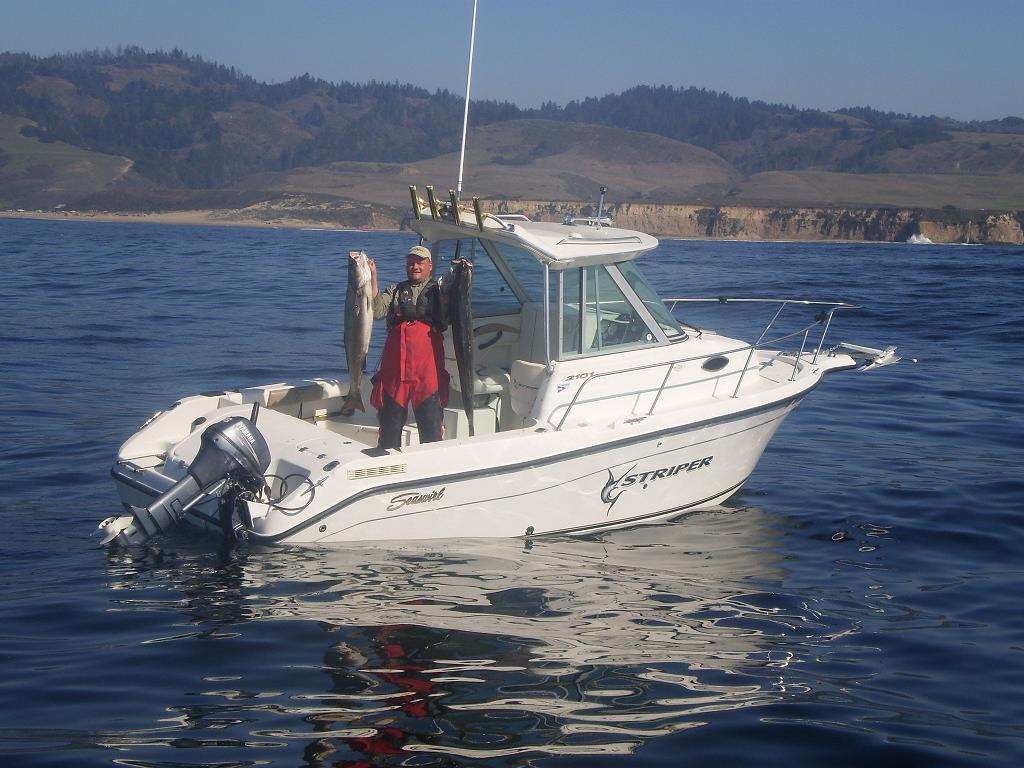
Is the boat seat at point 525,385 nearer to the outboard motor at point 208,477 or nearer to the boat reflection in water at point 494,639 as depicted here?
the boat reflection in water at point 494,639

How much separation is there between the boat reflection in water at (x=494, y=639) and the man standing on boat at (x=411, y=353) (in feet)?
2.81

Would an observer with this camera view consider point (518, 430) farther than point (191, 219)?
No

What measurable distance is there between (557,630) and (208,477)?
225cm

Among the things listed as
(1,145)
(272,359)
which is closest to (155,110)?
(1,145)

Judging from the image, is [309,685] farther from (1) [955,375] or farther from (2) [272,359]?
(1) [955,375]

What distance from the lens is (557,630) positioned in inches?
238

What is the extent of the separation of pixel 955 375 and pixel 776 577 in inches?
347

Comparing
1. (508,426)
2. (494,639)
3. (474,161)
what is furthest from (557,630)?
(474,161)

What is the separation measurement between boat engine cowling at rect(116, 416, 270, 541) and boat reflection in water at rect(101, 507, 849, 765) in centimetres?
36

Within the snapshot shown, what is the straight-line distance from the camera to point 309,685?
520 cm

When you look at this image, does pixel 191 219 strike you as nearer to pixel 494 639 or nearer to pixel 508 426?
pixel 508 426

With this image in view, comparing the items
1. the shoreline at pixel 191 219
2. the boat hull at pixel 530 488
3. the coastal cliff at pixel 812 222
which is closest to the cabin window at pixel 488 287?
the boat hull at pixel 530 488

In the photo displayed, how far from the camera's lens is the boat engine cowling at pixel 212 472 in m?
6.46

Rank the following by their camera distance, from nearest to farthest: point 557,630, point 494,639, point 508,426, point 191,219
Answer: point 494,639 < point 557,630 < point 508,426 < point 191,219
